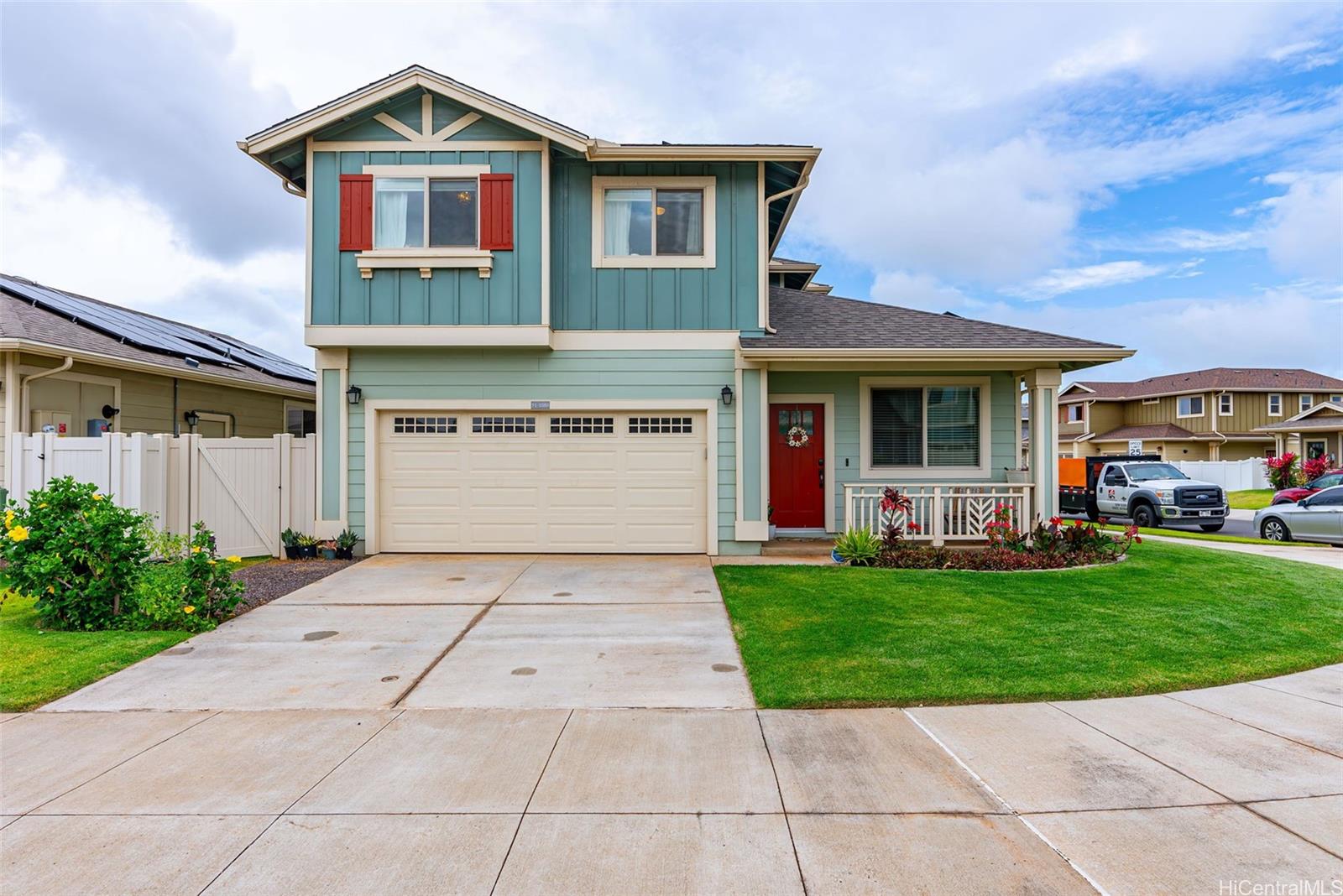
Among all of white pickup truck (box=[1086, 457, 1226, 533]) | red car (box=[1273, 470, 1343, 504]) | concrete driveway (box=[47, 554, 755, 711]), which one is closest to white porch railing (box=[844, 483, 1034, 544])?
concrete driveway (box=[47, 554, 755, 711])

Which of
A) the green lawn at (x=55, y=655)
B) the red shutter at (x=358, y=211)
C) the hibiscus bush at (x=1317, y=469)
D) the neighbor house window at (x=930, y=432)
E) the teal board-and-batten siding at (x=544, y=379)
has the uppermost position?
the red shutter at (x=358, y=211)

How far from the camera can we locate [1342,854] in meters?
2.70

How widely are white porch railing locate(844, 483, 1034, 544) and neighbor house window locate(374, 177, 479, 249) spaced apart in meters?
6.94

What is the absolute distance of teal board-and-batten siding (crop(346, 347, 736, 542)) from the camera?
9.97 metres

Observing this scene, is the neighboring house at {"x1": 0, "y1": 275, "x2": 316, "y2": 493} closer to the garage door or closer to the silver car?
the garage door

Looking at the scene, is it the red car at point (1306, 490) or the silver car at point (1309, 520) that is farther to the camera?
the red car at point (1306, 490)

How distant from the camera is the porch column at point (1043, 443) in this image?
9.93 metres

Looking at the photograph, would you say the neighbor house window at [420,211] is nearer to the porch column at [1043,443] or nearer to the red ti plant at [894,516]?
the red ti plant at [894,516]

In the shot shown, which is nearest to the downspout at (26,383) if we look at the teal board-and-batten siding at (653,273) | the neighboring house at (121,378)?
the neighboring house at (121,378)

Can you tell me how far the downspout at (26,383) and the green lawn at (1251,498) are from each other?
29905 mm

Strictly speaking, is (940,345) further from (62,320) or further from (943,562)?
(62,320)

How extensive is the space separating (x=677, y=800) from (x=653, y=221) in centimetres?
850

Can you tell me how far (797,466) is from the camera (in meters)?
11.0

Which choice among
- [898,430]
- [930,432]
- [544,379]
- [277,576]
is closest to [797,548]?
[898,430]
